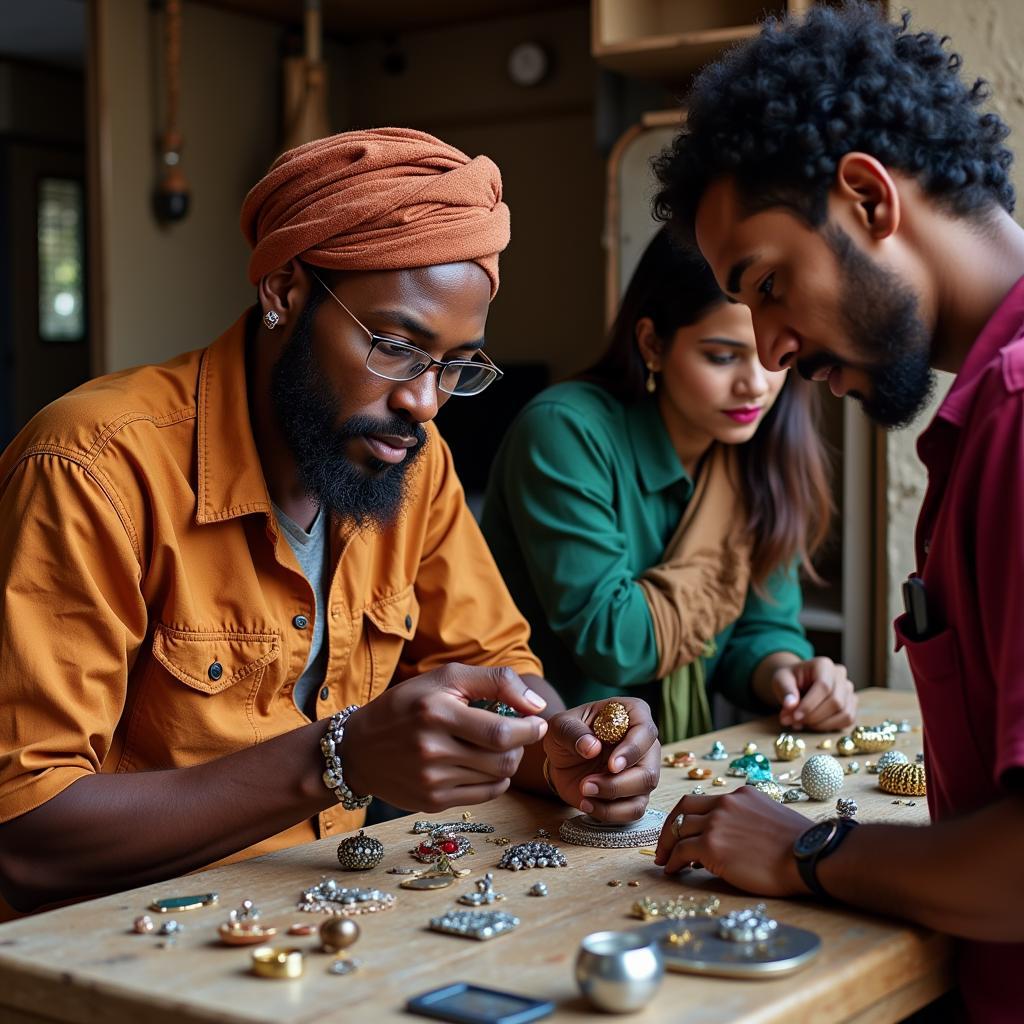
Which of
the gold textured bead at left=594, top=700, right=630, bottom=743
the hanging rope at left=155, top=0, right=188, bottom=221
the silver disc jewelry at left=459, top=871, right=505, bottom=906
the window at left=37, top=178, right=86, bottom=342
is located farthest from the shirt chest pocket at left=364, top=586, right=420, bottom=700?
the window at left=37, top=178, right=86, bottom=342

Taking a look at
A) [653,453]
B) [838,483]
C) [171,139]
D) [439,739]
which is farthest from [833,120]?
[171,139]

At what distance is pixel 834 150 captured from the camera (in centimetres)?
139

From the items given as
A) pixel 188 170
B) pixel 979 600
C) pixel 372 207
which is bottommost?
pixel 979 600

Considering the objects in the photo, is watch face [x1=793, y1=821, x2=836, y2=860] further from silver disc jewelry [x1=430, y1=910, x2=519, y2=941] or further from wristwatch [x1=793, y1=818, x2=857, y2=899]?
silver disc jewelry [x1=430, y1=910, x2=519, y2=941]

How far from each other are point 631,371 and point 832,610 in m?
0.96

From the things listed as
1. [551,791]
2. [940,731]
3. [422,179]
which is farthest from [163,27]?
[940,731]

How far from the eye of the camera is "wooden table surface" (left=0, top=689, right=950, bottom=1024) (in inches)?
44.1

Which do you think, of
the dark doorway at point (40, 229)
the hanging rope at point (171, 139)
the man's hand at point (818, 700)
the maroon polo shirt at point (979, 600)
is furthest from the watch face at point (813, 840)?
the dark doorway at point (40, 229)

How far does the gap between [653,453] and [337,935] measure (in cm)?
163

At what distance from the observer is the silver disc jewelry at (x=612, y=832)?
1.63 metres

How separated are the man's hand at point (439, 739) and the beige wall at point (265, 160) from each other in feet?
11.1

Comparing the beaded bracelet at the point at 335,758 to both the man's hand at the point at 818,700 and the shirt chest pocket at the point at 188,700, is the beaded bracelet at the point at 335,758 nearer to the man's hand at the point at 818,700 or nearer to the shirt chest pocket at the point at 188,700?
the shirt chest pocket at the point at 188,700

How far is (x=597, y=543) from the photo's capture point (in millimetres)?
2523

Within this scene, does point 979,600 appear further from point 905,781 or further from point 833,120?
point 905,781
